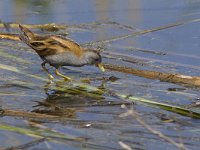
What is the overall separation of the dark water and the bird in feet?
0.50

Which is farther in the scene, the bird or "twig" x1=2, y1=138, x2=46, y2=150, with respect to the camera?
the bird

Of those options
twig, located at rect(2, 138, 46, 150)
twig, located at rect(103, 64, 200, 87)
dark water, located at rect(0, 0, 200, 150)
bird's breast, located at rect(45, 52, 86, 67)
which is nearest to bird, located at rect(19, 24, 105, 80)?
bird's breast, located at rect(45, 52, 86, 67)

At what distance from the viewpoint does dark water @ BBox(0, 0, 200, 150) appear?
5.41 m

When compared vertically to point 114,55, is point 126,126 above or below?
below

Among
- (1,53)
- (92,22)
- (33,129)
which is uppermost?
(92,22)

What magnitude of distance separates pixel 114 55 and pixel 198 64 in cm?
104

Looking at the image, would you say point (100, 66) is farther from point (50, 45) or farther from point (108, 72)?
point (50, 45)

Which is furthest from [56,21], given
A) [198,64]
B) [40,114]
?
[40,114]

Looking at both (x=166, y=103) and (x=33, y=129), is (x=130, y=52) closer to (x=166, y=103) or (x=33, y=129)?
(x=166, y=103)

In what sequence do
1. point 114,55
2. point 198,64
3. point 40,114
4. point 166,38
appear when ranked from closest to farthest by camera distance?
point 40,114, point 198,64, point 114,55, point 166,38

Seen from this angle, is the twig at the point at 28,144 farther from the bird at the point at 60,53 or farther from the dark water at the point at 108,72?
the bird at the point at 60,53

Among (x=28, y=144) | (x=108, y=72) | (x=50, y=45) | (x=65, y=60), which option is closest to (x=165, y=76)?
(x=108, y=72)

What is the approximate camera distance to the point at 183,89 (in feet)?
22.4

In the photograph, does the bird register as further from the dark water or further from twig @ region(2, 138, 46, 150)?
twig @ region(2, 138, 46, 150)
